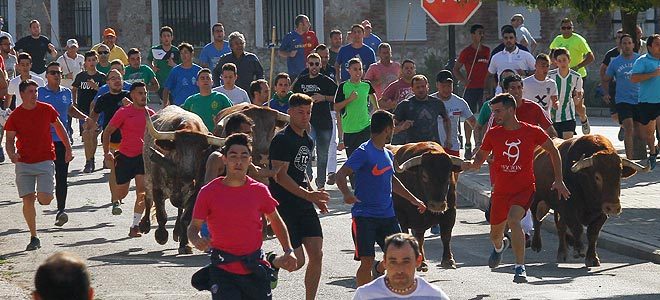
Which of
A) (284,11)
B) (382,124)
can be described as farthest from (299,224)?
(284,11)

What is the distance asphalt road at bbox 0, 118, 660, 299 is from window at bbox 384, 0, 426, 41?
24.3 meters

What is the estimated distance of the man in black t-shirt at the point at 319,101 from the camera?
20766 mm

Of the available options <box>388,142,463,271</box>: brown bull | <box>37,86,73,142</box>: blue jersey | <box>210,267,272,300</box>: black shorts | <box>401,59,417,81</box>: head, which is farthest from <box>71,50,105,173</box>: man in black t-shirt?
<box>210,267,272,300</box>: black shorts

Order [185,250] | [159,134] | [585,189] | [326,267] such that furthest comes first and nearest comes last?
[159,134], [185,250], [585,189], [326,267]

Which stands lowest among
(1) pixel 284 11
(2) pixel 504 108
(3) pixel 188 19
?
(2) pixel 504 108

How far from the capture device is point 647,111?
22.1 metres

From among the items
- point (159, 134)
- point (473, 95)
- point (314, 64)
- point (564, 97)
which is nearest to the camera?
point (159, 134)

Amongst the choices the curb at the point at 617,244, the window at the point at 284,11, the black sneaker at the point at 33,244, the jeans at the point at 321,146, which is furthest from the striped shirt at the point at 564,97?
the window at the point at 284,11

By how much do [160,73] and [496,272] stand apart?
12.0 m

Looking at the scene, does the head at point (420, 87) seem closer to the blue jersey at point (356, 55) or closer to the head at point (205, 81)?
the head at point (205, 81)

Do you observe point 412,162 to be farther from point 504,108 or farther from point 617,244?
point 617,244

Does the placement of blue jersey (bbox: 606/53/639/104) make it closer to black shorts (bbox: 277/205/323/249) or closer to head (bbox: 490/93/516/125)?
head (bbox: 490/93/516/125)

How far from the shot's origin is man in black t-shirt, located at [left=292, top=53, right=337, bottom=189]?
20.8 meters

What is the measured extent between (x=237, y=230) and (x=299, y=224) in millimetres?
2352
